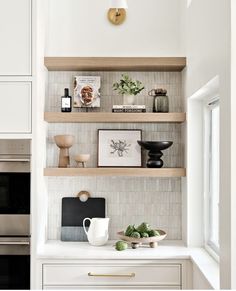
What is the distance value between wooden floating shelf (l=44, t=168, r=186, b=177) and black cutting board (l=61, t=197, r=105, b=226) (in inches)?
12.3

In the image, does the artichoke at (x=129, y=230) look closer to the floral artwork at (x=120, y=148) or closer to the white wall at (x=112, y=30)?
the floral artwork at (x=120, y=148)

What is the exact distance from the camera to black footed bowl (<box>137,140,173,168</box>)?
397 centimetres

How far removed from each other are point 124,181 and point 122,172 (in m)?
0.28

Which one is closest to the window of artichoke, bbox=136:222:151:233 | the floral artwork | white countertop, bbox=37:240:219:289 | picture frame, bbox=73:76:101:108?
white countertop, bbox=37:240:219:289

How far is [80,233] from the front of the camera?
4137 mm

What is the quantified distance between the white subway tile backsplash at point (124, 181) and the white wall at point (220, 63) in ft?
2.10

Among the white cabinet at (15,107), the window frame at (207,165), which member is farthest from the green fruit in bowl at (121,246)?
the white cabinet at (15,107)

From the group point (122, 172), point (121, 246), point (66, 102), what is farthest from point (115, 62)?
point (121, 246)

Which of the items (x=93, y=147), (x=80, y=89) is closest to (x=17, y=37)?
(x=80, y=89)

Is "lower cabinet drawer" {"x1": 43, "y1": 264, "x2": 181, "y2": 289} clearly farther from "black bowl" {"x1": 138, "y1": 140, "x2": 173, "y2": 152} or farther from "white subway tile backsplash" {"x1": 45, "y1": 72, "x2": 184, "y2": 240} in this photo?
"black bowl" {"x1": 138, "y1": 140, "x2": 173, "y2": 152}

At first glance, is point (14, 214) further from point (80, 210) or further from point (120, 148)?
point (120, 148)

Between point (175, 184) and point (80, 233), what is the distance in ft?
2.67

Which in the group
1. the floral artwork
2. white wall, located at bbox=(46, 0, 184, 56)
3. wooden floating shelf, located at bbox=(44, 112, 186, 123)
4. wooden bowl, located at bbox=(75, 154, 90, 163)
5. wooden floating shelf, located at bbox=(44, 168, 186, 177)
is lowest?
wooden floating shelf, located at bbox=(44, 168, 186, 177)

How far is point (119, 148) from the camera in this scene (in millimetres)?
4164
